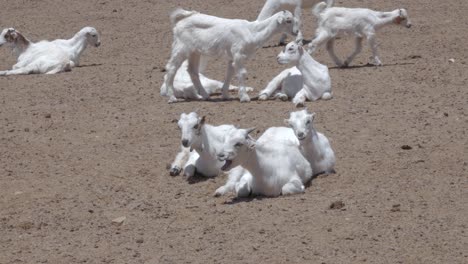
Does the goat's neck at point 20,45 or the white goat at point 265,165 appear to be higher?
the white goat at point 265,165

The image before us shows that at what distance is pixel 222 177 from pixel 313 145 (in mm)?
911

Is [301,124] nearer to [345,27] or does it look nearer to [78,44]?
[345,27]

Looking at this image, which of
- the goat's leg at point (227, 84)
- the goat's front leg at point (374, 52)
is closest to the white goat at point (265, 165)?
the goat's leg at point (227, 84)

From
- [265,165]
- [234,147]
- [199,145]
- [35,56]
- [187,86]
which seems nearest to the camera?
[234,147]

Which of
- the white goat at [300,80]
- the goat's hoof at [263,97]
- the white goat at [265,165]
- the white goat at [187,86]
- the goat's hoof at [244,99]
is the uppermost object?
the white goat at [265,165]

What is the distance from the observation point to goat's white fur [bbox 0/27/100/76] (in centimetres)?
1596

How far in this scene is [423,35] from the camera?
17.6m

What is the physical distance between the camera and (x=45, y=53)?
1630 cm

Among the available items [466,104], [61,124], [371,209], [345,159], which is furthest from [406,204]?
[61,124]

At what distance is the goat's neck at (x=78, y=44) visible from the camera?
16.7m

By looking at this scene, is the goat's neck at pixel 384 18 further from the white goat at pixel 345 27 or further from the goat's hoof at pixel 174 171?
the goat's hoof at pixel 174 171

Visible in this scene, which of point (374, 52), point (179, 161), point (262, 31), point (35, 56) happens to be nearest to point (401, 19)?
point (374, 52)

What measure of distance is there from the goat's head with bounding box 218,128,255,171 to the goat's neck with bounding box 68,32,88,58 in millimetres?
7522

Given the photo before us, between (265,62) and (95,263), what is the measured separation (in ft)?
26.6
